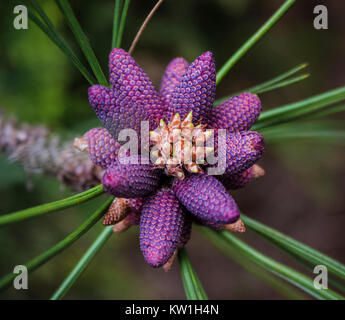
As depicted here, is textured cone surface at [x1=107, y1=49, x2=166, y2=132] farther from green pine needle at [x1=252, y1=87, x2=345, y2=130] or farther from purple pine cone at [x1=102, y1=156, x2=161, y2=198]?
green pine needle at [x1=252, y1=87, x2=345, y2=130]

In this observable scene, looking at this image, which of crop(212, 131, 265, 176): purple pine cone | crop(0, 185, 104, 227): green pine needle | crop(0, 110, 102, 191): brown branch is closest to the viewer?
crop(0, 185, 104, 227): green pine needle

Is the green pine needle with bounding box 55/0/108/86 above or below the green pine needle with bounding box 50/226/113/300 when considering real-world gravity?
above

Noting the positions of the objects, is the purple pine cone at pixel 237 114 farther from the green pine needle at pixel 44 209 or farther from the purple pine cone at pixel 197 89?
the green pine needle at pixel 44 209

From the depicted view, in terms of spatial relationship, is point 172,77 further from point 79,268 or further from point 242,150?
point 79,268

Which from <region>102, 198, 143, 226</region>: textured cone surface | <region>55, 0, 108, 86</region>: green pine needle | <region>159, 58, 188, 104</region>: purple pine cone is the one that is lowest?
<region>102, 198, 143, 226</region>: textured cone surface

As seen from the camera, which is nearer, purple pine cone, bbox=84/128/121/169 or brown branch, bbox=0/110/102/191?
purple pine cone, bbox=84/128/121/169

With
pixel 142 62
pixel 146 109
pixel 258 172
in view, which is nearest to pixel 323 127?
pixel 258 172

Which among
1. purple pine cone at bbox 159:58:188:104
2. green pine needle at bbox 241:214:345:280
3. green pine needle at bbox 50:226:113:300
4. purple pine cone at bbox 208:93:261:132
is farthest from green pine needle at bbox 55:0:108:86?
green pine needle at bbox 241:214:345:280

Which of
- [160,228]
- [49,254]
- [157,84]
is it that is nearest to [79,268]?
[49,254]
